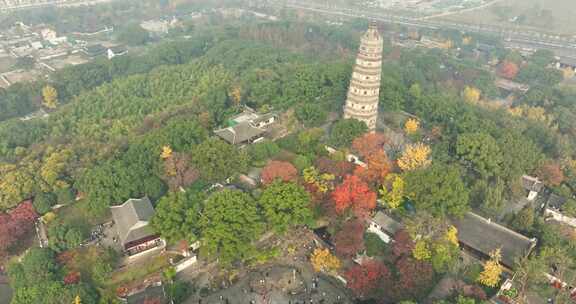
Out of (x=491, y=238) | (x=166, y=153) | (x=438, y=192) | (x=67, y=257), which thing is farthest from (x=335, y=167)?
(x=67, y=257)

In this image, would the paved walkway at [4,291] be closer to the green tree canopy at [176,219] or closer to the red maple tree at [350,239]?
the green tree canopy at [176,219]

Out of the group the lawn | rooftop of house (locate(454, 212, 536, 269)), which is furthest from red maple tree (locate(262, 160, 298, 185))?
rooftop of house (locate(454, 212, 536, 269))

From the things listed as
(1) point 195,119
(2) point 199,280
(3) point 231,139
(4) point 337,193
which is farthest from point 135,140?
(4) point 337,193

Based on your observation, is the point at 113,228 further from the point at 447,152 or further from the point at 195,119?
the point at 447,152

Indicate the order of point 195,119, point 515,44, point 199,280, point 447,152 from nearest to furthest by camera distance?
point 199,280, point 447,152, point 195,119, point 515,44

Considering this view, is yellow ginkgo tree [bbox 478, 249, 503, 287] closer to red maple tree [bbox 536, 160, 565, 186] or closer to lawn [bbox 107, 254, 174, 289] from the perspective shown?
red maple tree [bbox 536, 160, 565, 186]

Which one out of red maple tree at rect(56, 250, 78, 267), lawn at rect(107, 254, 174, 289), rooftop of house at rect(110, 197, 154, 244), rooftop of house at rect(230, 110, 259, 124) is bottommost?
A: lawn at rect(107, 254, 174, 289)
